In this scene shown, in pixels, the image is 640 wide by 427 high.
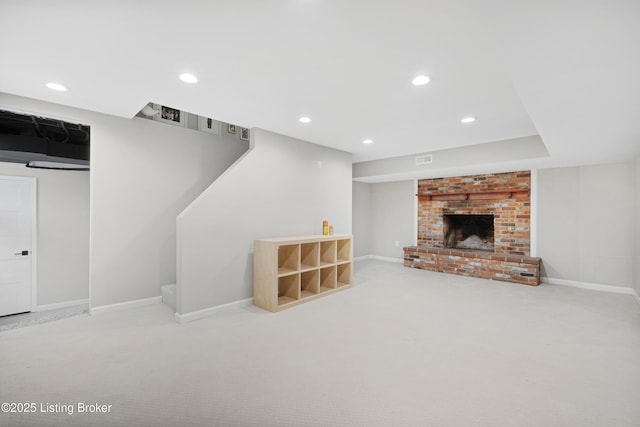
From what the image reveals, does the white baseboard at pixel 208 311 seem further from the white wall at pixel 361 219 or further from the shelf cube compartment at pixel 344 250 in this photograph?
the white wall at pixel 361 219

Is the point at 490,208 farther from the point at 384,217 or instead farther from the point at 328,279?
the point at 328,279

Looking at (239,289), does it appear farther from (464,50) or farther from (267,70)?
(464,50)

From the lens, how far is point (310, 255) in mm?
4184

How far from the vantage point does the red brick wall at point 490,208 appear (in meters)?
5.11

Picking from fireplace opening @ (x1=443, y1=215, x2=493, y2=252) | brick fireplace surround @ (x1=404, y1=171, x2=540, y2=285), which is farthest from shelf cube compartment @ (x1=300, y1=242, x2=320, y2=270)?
fireplace opening @ (x1=443, y1=215, x2=493, y2=252)

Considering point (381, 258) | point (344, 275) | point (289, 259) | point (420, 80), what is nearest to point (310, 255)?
→ point (289, 259)

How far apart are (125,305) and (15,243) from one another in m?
1.83

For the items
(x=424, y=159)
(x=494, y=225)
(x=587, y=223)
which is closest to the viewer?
(x=587, y=223)

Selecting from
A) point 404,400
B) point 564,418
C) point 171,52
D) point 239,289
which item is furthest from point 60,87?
point 564,418

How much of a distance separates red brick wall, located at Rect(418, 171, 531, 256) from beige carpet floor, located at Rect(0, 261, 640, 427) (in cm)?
180

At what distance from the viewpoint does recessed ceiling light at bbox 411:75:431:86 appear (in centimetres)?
237

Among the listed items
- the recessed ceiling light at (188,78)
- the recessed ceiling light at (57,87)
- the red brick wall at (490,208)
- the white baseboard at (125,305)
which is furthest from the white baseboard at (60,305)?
the red brick wall at (490,208)

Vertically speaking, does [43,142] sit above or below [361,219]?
above

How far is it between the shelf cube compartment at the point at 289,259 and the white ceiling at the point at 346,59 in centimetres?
171
